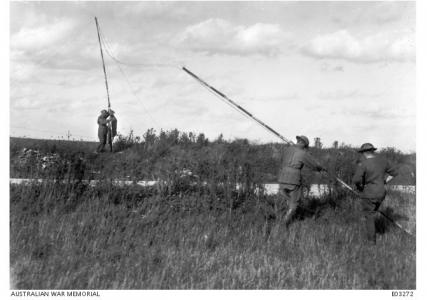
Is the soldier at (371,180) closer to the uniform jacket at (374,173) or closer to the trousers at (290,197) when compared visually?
the uniform jacket at (374,173)

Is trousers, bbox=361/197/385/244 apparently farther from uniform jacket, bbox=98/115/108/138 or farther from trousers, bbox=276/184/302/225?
uniform jacket, bbox=98/115/108/138

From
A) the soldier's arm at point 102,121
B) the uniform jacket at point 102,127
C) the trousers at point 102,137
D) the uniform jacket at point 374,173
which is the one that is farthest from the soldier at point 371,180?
the soldier's arm at point 102,121

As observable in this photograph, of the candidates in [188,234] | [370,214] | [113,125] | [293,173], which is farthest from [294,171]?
[113,125]

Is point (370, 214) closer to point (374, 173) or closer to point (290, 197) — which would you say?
point (374, 173)

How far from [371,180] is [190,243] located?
3403mm

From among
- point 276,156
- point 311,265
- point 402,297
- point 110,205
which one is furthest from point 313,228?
point 276,156

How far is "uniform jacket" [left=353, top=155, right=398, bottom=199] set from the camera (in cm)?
812

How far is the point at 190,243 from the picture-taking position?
25.5ft

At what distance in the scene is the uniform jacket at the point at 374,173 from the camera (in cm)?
812

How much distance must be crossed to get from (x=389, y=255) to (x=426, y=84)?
9.50ft

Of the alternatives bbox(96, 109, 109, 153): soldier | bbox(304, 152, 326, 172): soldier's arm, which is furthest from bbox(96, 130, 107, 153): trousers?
bbox(304, 152, 326, 172): soldier's arm
